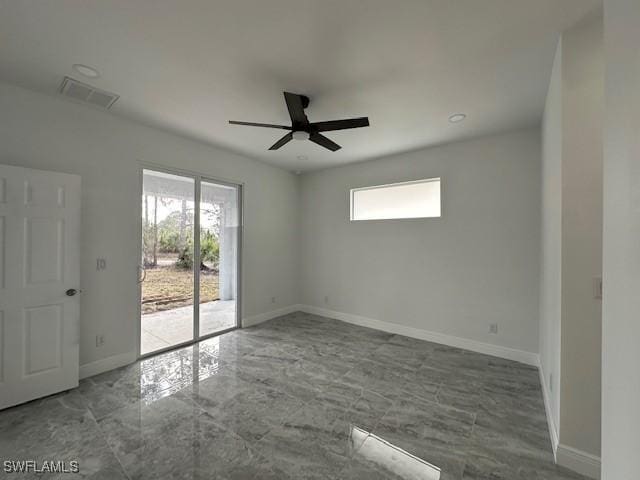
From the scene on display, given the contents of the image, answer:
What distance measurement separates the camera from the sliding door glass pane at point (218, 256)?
13.2 feet

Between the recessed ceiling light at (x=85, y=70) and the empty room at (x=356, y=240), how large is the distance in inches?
0.7

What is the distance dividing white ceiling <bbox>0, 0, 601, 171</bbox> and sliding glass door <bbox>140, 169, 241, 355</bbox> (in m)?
1.04

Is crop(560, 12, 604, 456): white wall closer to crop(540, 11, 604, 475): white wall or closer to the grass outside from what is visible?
crop(540, 11, 604, 475): white wall

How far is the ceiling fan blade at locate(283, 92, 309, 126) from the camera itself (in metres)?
2.11

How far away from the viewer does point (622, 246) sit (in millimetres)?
678

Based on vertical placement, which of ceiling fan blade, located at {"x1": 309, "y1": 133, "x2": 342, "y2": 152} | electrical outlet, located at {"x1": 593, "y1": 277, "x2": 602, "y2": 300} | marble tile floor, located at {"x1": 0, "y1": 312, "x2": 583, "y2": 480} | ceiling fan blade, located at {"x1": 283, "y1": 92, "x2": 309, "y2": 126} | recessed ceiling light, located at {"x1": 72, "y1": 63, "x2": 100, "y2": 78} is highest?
recessed ceiling light, located at {"x1": 72, "y1": 63, "x2": 100, "y2": 78}

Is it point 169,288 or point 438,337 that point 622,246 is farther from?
point 169,288

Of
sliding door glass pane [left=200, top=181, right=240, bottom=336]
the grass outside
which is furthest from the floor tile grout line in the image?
sliding door glass pane [left=200, top=181, right=240, bottom=336]

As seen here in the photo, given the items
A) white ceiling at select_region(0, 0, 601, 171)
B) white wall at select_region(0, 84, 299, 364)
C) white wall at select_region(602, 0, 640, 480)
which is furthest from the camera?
white wall at select_region(0, 84, 299, 364)

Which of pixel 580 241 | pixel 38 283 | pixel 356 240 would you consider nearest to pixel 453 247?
pixel 356 240

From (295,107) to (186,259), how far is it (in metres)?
2.65

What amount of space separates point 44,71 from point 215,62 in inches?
57.4

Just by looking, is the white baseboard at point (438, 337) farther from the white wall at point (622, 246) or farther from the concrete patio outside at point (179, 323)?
the white wall at point (622, 246)

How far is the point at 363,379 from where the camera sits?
288 centimetres
